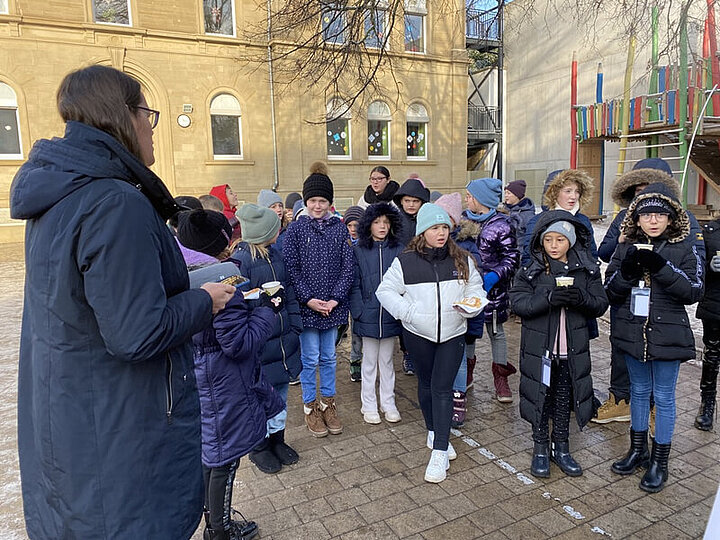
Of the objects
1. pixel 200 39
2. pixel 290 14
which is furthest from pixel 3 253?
pixel 290 14

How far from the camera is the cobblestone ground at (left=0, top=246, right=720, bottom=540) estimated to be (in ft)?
9.55

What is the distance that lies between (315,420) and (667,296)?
9.08ft

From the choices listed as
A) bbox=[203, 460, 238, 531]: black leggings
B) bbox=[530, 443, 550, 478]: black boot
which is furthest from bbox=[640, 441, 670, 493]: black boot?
bbox=[203, 460, 238, 531]: black leggings

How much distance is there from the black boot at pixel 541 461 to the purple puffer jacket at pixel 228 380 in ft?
6.56

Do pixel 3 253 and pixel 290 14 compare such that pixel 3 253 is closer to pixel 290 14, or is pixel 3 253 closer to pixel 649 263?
pixel 290 14

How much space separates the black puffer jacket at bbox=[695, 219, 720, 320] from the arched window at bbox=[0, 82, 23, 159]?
1788 centimetres

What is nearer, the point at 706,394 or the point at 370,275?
the point at 706,394

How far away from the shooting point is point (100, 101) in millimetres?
1561

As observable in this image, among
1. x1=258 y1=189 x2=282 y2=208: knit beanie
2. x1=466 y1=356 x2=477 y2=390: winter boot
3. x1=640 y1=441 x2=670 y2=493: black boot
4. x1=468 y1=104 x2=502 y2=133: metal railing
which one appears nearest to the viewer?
x1=640 y1=441 x2=670 y2=493: black boot

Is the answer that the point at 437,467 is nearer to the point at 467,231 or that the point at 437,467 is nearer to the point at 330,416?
the point at 330,416

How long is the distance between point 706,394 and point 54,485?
4.55m

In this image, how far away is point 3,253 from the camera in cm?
1412

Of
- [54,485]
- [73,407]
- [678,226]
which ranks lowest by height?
[54,485]

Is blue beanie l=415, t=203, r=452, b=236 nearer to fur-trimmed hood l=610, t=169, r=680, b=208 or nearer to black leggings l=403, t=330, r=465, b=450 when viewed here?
black leggings l=403, t=330, r=465, b=450
